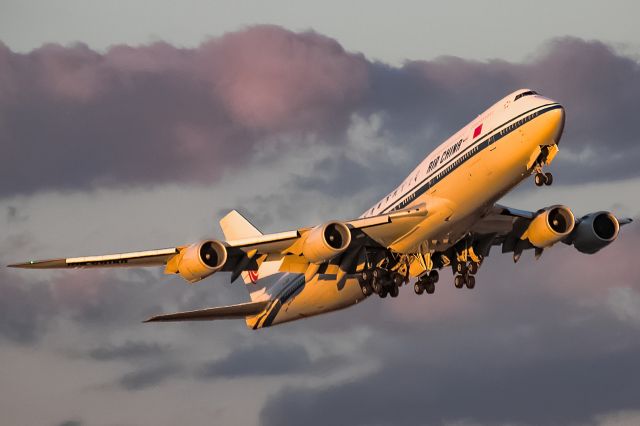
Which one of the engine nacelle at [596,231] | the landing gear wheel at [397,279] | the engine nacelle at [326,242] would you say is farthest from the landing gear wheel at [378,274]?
the engine nacelle at [596,231]

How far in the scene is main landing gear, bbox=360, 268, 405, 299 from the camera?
66.4m

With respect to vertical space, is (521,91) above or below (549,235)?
above

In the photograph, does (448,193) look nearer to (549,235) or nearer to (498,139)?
(498,139)

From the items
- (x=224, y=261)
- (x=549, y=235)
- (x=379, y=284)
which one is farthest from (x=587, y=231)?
(x=224, y=261)

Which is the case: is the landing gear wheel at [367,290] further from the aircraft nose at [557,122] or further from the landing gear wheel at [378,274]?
the aircraft nose at [557,122]

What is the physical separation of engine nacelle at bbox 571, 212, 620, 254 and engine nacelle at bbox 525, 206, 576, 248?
293cm

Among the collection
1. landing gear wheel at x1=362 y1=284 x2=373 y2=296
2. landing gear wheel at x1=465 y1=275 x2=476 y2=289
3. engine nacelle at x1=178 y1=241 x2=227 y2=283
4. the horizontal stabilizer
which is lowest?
landing gear wheel at x1=465 y1=275 x2=476 y2=289

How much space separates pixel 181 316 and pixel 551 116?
22571 mm

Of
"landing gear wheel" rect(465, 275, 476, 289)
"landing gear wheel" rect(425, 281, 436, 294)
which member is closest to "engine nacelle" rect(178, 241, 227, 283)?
"landing gear wheel" rect(425, 281, 436, 294)

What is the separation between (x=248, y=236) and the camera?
77.6 m

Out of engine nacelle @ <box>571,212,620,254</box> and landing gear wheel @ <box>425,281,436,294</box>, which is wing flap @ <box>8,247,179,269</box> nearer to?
landing gear wheel @ <box>425,281,436,294</box>

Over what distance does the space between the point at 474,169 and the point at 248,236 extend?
2237 cm

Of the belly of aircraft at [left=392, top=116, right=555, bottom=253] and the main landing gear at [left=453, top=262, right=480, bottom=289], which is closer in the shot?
the belly of aircraft at [left=392, top=116, right=555, bottom=253]

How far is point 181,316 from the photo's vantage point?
69.1m
